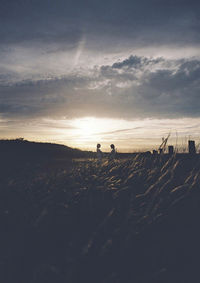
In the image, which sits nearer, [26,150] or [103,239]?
[103,239]

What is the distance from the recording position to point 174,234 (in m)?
3.79

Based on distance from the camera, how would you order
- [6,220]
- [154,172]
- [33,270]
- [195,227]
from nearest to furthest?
[33,270] → [195,227] → [6,220] → [154,172]

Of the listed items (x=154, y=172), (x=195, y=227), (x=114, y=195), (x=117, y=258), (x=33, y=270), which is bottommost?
(x=33, y=270)

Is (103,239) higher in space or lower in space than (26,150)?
lower

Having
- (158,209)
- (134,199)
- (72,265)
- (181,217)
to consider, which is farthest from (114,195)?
(72,265)

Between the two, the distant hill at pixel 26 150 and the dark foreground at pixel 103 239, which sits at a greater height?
the distant hill at pixel 26 150

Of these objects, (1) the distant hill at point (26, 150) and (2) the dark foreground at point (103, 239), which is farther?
(1) the distant hill at point (26, 150)

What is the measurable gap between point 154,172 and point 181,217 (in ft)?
5.41

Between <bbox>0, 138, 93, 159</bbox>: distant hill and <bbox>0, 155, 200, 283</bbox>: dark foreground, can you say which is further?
<bbox>0, 138, 93, 159</bbox>: distant hill

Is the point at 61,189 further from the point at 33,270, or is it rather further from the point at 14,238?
the point at 33,270

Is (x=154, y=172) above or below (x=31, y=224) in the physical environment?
above

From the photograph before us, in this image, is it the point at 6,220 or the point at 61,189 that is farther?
the point at 61,189

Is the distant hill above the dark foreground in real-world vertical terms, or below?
above

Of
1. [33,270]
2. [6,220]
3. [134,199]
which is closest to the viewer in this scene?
[33,270]
